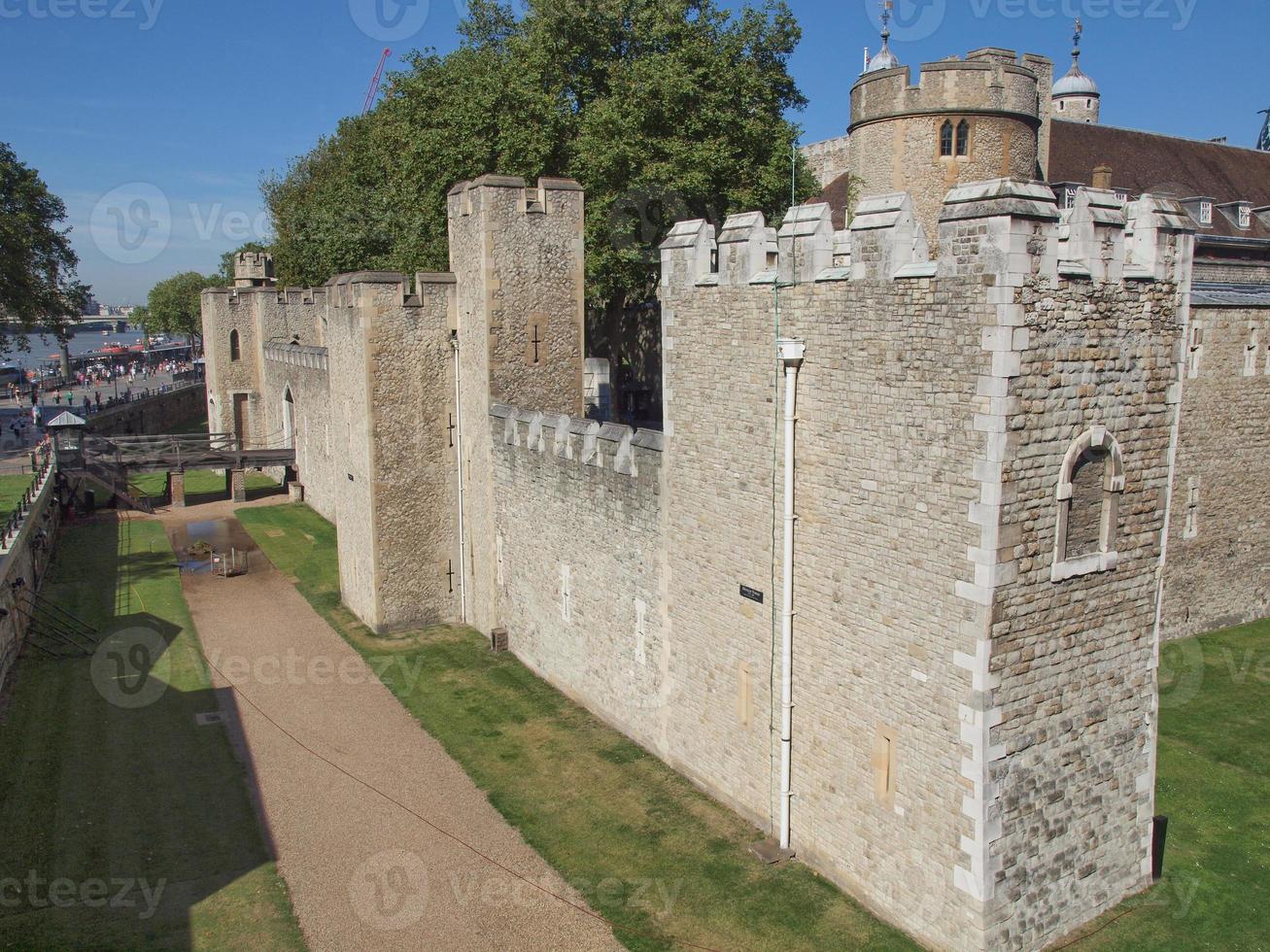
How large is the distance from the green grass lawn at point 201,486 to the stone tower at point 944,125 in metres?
23.5

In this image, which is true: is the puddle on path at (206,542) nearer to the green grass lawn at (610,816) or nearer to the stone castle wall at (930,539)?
the green grass lawn at (610,816)

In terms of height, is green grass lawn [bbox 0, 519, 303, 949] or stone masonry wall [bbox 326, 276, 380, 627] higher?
stone masonry wall [bbox 326, 276, 380, 627]

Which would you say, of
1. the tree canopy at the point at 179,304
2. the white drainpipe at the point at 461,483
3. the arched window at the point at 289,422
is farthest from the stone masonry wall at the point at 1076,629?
the tree canopy at the point at 179,304

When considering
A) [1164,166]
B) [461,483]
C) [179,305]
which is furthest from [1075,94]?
[179,305]

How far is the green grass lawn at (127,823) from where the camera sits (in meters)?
10.2

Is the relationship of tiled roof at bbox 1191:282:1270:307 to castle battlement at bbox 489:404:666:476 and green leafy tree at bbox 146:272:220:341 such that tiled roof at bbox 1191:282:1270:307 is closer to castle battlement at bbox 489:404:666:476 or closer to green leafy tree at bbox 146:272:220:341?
castle battlement at bbox 489:404:666:476

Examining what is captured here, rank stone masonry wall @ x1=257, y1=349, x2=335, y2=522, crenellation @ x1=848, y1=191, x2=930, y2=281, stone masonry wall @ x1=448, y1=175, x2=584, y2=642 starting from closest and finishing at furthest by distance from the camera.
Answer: crenellation @ x1=848, y1=191, x2=930, y2=281, stone masonry wall @ x1=448, y1=175, x2=584, y2=642, stone masonry wall @ x1=257, y1=349, x2=335, y2=522

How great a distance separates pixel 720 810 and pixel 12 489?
2791 centimetres

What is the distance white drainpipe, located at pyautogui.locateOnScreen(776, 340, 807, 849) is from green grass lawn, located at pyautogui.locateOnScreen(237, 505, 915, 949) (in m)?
0.90

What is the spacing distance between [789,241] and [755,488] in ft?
9.08

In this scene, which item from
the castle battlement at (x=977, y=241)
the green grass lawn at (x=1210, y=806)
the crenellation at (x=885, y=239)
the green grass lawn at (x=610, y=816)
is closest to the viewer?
the castle battlement at (x=977, y=241)

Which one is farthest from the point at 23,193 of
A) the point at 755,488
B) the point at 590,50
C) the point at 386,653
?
the point at 755,488

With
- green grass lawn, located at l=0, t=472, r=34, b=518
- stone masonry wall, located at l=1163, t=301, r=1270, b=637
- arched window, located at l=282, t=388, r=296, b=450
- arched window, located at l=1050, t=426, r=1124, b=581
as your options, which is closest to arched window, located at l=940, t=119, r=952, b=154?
stone masonry wall, located at l=1163, t=301, r=1270, b=637

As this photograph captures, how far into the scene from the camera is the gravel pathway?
33.6 ft
